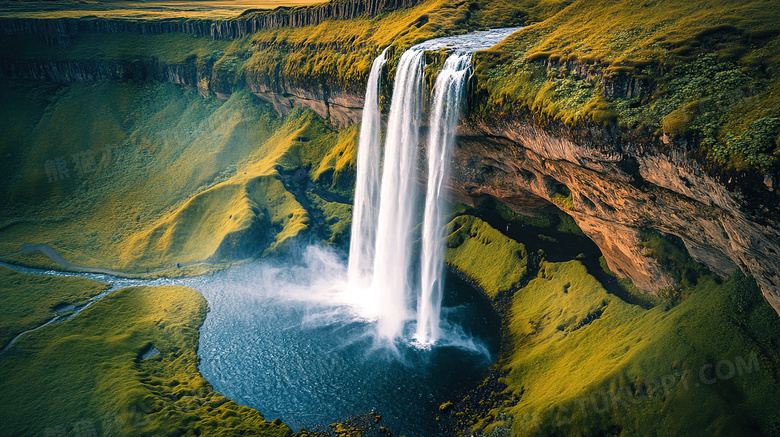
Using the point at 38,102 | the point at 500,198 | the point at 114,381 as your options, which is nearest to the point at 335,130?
the point at 500,198

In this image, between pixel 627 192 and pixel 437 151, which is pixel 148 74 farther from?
pixel 627 192

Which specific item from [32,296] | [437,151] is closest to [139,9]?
[32,296]

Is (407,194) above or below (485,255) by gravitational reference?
above

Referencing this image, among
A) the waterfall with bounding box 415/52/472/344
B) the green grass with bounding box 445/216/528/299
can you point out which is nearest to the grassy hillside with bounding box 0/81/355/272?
the green grass with bounding box 445/216/528/299

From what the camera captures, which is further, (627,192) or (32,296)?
(32,296)

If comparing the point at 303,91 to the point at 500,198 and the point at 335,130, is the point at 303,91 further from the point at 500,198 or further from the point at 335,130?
the point at 500,198

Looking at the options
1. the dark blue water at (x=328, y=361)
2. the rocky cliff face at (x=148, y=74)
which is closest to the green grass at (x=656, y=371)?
the dark blue water at (x=328, y=361)

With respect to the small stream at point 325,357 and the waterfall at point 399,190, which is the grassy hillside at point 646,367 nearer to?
the small stream at point 325,357
